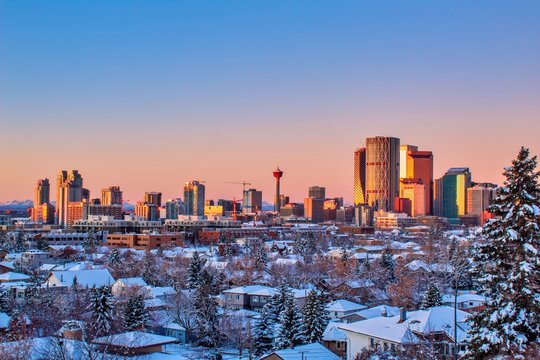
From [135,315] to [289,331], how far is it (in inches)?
379

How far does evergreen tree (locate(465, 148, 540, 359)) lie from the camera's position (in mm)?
16500

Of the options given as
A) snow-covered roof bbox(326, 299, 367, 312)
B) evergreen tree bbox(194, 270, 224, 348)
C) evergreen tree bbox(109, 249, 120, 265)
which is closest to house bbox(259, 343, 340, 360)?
evergreen tree bbox(194, 270, 224, 348)

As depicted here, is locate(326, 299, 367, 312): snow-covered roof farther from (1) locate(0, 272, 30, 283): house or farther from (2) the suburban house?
(1) locate(0, 272, 30, 283): house

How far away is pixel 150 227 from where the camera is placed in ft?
506

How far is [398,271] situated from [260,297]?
2125 centimetres

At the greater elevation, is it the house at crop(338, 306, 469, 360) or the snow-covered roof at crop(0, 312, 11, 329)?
the house at crop(338, 306, 469, 360)

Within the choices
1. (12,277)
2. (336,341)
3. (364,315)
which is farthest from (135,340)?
(12,277)

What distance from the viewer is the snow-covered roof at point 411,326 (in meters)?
28.7

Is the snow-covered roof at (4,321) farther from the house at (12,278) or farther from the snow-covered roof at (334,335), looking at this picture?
the house at (12,278)

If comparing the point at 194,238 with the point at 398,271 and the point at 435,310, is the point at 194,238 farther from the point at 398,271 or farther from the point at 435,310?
the point at 435,310

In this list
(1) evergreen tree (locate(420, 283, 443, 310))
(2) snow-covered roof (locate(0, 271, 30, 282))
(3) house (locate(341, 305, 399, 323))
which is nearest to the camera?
(3) house (locate(341, 305, 399, 323))

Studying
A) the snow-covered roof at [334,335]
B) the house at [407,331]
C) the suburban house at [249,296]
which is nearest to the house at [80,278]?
the suburban house at [249,296]

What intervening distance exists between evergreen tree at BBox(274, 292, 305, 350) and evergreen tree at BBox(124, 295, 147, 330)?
792 centimetres

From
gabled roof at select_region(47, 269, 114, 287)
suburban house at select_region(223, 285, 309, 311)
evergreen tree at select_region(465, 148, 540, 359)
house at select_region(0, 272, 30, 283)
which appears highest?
evergreen tree at select_region(465, 148, 540, 359)
